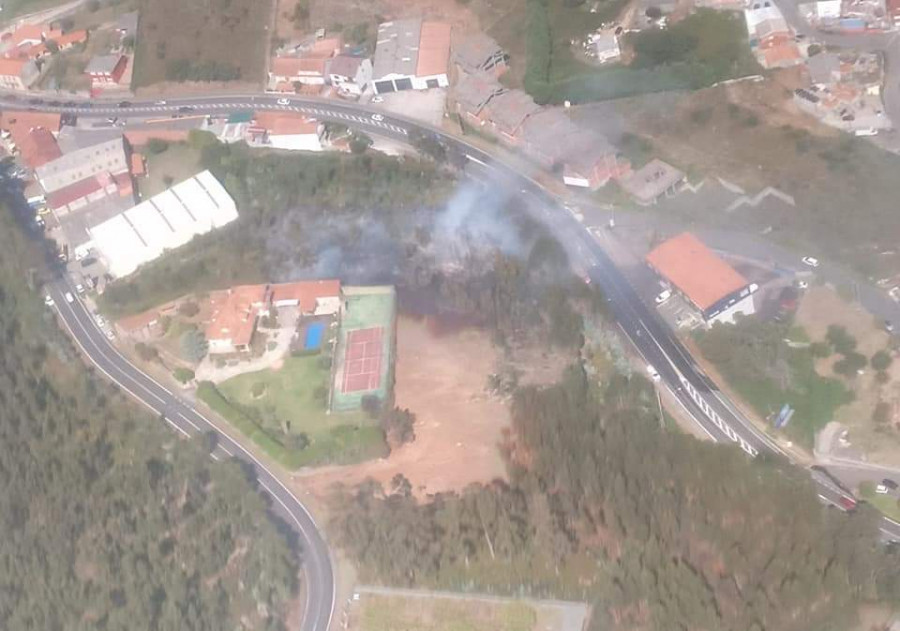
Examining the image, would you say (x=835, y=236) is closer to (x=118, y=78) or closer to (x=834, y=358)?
(x=834, y=358)

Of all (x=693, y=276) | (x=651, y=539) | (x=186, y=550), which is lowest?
(x=186, y=550)

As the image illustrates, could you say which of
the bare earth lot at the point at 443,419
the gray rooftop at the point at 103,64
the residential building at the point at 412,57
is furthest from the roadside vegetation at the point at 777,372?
the gray rooftop at the point at 103,64

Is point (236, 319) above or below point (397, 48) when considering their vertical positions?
below

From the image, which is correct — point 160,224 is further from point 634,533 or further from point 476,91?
point 634,533

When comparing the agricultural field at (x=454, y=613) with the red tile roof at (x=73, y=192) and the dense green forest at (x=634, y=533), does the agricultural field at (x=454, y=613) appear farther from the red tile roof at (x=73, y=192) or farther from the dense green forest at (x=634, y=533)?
the red tile roof at (x=73, y=192)

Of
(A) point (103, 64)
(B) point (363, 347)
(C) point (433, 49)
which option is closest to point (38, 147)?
(A) point (103, 64)

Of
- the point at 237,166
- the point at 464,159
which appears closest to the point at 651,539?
the point at 464,159
